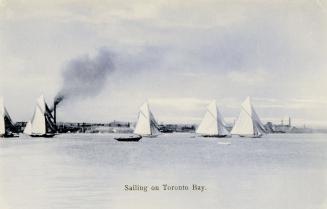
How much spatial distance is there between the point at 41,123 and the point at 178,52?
94 cm

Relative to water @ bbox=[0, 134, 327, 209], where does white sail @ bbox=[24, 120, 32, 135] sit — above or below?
above

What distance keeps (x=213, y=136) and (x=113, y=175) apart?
154 centimetres

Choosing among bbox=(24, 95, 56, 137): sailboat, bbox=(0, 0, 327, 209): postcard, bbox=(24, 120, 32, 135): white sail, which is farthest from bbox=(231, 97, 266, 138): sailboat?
bbox=(24, 120, 32, 135): white sail

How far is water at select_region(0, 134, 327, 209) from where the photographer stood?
351 cm

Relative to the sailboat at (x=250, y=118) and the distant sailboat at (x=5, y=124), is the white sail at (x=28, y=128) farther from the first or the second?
the sailboat at (x=250, y=118)

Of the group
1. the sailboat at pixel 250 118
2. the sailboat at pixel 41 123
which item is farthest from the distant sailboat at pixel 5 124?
the sailboat at pixel 250 118

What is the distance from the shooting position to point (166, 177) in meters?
3.61

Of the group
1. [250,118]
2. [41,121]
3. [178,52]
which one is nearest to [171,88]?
[178,52]

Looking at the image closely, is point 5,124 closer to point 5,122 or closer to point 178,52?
point 5,122

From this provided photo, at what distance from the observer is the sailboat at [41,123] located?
375 centimetres

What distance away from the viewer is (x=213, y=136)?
5.00 m

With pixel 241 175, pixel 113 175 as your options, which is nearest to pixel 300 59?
pixel 241 175

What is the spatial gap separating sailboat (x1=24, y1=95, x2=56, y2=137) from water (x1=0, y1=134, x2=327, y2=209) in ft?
0.62

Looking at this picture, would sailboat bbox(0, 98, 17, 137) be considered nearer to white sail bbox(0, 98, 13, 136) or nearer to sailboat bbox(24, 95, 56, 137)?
white sail bbox(0, 98, 13, 136)
